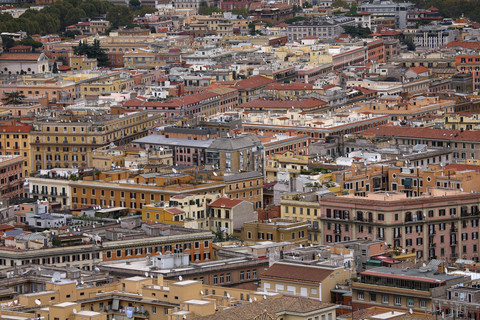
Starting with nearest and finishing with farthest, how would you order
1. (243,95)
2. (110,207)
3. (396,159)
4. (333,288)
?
(333,288), (110,207), (396,159), (243,95)

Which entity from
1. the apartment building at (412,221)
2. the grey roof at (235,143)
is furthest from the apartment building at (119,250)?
the grey roof at (235,143)

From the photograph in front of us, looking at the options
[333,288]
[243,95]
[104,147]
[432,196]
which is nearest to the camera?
[333,288]

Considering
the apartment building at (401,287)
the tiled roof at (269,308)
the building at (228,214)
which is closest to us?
the tiled roof at (269,308)

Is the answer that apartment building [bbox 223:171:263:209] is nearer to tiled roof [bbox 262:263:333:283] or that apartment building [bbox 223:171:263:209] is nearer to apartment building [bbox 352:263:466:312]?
tiled roof [bbox 262:263:333:283]

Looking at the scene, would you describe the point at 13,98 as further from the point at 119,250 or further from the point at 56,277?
the point at 56,277

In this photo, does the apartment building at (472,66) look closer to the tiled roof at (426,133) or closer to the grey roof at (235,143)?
the tiled roof at (426,133)

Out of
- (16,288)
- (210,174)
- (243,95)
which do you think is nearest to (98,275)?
(16,288)

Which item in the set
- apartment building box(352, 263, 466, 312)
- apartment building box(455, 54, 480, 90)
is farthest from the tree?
apartment building box(352, 263, 466, 312)

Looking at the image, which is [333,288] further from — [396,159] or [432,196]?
[396,159]
